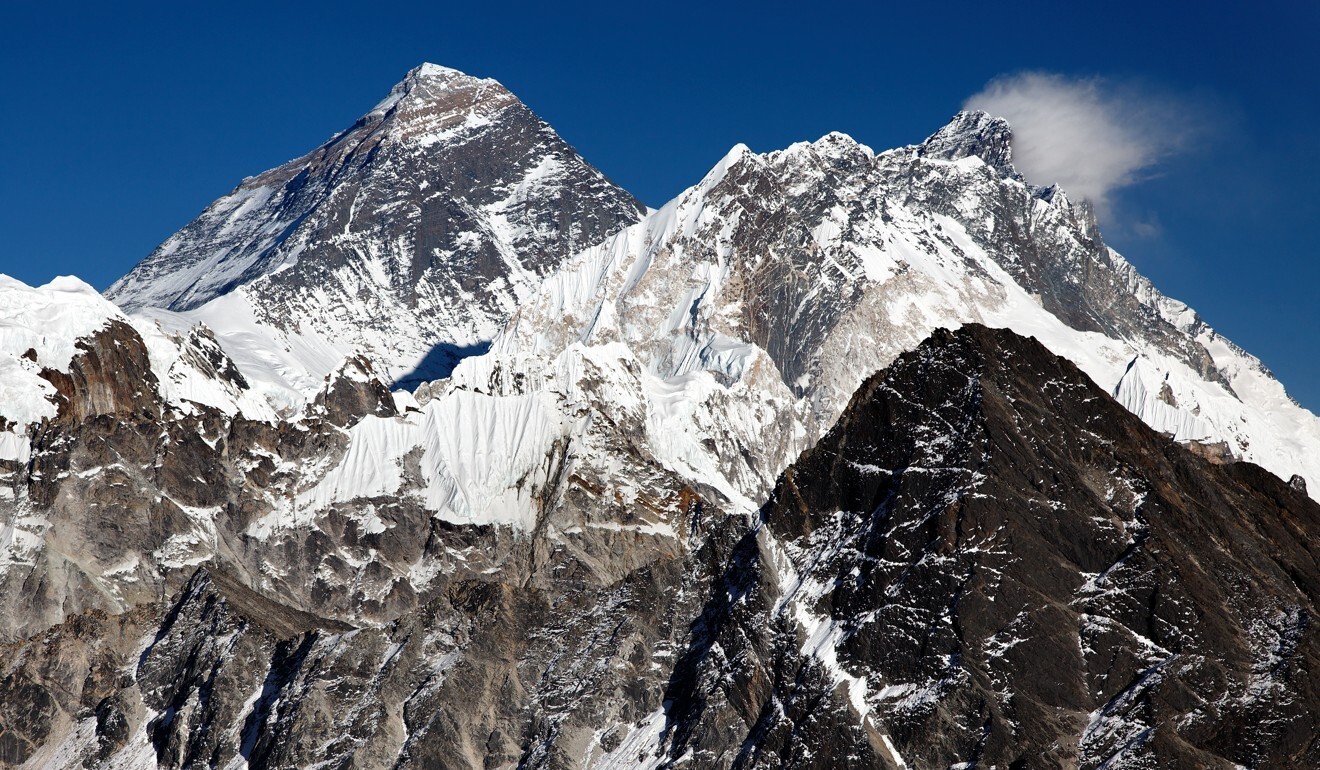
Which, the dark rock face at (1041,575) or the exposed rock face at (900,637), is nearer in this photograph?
the dark rock face at (1041,575)

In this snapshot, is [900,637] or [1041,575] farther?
[900,637]

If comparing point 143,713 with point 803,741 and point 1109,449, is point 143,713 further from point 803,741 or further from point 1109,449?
point 1109,449

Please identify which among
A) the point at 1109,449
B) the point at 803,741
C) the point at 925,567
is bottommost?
the point at 803,741

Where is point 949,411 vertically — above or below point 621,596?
above

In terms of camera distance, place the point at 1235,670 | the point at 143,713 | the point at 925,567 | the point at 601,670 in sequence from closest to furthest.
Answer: the point at 1235,670 → the point at 925,567 → the point at 601,670 → the point at 143,713

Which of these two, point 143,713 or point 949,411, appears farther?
point 143,713

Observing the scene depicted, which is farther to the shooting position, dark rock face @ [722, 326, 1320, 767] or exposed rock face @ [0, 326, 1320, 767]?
exposed rock face @ [0, 326, 1320, 767]

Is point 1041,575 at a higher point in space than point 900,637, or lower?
higher

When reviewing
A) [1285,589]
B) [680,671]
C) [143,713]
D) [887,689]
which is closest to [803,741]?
[887,689]
